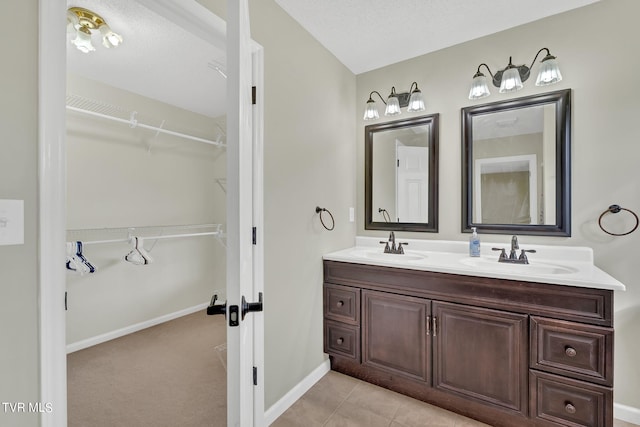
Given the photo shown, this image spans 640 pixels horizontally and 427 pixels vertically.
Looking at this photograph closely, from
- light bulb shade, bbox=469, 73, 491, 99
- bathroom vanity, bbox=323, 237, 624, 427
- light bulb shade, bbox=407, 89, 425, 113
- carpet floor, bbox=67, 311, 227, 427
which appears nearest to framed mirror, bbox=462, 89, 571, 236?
light bulb shade, bbox=469, 73, 491, 99

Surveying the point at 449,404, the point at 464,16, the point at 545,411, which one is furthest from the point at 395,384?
the point at 464,16

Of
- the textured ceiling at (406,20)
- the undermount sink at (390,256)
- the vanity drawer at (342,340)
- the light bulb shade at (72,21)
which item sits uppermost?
the textured ceiling at (406,20)

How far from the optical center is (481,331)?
63.3 inches

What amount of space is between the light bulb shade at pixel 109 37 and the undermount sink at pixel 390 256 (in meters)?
2.30

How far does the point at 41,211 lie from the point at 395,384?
2087 millimetres

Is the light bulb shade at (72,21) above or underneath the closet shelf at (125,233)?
above

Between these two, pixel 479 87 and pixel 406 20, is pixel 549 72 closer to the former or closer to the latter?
pixel 479 87

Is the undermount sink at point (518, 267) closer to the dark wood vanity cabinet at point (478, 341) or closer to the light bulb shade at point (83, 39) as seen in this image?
the dark wood vanity cabinet at point (478, 341)

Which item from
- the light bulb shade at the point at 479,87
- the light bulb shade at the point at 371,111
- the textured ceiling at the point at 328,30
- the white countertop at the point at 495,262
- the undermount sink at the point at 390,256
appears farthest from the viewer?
the light bulb shade at the point at 371,111

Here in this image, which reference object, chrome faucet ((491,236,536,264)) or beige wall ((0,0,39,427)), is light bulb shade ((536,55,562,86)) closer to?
chrome faucet ((491,236,536,264))

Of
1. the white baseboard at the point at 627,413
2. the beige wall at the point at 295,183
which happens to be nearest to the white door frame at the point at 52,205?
the beige wall at the point at 295,183

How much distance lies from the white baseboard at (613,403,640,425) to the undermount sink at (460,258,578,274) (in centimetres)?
85

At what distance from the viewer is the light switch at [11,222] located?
778mm

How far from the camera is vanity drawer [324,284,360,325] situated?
2045mm
